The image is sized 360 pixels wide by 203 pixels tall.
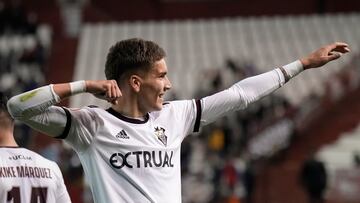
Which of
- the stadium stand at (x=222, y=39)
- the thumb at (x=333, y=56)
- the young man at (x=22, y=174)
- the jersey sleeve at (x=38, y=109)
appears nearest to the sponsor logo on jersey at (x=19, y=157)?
the young man at (x=22, y=174)

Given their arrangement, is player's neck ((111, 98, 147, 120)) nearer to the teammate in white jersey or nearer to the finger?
the teammate in white jersey

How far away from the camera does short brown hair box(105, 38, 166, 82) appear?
4.16m

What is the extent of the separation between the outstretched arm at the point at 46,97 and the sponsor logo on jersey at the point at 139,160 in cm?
28


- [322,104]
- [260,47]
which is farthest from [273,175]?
[260,47]

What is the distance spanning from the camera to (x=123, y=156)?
4062 mm

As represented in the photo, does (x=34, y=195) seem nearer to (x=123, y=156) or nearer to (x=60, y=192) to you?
(x=60, y=192)

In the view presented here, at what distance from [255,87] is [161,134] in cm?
54

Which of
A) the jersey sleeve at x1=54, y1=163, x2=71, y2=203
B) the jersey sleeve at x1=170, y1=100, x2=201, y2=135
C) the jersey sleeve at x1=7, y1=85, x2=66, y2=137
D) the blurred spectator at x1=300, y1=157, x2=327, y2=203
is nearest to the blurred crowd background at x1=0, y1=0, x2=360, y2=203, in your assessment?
the blurred spectator at x1=300, y1=157, x2=327, y2=203

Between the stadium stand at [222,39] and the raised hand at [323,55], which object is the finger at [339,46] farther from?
the stadium stand at [222,39]

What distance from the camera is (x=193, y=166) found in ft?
59.0

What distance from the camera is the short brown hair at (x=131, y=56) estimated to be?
4156 millimetres

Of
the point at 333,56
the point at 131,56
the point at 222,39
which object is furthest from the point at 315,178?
the point at 222,39

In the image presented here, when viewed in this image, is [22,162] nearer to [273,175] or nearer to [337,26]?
[273,175]

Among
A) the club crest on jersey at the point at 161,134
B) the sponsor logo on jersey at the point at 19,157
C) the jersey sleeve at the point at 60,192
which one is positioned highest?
the club crest on jersey at the point at 161,134
